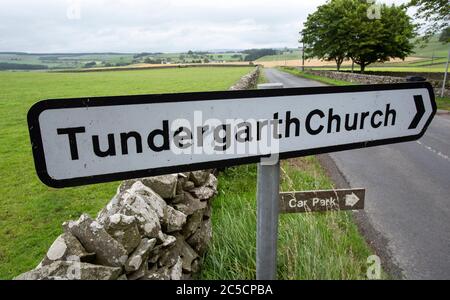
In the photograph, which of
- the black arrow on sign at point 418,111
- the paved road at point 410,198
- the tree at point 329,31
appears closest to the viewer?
the black arrow on sign at point 418,111

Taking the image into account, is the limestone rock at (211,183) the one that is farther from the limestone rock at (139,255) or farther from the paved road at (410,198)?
the paved road at (410,198)

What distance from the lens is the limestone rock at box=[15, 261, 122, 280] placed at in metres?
1.81

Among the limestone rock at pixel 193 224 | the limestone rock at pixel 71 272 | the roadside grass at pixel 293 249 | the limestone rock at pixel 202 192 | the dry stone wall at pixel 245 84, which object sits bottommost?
the roadside grass at pixel 293 249

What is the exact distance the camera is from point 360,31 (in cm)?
3666

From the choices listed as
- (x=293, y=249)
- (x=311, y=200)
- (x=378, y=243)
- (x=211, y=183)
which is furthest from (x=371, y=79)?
(x=311, y=200)

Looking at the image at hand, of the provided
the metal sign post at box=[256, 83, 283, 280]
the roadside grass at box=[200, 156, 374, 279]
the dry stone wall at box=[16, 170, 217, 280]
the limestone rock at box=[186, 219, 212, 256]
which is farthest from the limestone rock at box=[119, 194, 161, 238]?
the metal sign post at box=[256, 83, 283, 280]

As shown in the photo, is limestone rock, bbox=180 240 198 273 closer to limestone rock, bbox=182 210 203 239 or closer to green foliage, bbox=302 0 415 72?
limestone rock, bbox=182 210 203 239

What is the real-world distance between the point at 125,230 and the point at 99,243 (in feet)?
0.61

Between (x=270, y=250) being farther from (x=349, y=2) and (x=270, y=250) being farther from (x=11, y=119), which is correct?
(x=349, y=2)

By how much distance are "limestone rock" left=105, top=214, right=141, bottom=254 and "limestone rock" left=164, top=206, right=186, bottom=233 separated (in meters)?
0.42

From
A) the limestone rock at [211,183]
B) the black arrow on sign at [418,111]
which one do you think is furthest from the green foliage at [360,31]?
the black arrow on sign at [418,111]

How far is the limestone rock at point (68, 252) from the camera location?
6.46 feet

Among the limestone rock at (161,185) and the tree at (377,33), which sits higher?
the tree at (377,33)

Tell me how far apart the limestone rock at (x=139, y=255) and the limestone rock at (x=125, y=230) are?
4cm
